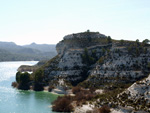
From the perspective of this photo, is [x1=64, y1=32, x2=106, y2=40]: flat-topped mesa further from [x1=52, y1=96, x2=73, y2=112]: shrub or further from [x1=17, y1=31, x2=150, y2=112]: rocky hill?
[x1=52, y1=96, x2=73, y2=112]: shrub

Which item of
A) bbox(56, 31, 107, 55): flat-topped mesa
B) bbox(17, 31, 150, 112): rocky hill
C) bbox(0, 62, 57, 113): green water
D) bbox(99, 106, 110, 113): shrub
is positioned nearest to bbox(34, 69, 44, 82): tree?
bbox(17, 31, 150, 112): rocky hill

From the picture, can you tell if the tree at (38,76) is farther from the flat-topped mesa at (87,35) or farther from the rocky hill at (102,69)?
the flat-topped mesa at (87,35)

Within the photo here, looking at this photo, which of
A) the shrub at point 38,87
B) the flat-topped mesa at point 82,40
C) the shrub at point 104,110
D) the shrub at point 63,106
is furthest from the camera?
the flat-topped mesa at point 82,40

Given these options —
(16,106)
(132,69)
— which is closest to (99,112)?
(16,106)

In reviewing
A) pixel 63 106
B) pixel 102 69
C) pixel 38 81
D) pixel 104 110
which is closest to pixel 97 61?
pixel 102 69

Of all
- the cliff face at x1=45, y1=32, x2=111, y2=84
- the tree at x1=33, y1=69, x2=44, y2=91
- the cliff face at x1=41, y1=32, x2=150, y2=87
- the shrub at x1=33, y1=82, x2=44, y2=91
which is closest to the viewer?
the cliff face at x1=41, y1=32, x2=150, y2=87

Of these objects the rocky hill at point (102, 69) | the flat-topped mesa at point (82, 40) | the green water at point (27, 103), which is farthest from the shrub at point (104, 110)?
the flat-topped mesa at point (82, 40)

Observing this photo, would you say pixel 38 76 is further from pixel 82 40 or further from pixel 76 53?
pixel 82 40

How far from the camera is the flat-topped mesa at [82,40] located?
464 ft

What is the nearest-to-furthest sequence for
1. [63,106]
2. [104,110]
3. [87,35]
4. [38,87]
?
[104,110] < [63,106] < [38,87] < [87,35]

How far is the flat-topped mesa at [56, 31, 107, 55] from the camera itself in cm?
14134

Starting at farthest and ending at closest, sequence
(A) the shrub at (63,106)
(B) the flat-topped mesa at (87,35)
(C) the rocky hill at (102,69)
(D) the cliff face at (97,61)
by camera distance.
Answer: (B) the flat-topped mesa at (87,35) < (D) the cliff face at (97,61) < (A) the shrub at (63,106) < (C) the rocky hill at (102,69)

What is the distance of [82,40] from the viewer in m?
145

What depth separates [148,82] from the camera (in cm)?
7175
